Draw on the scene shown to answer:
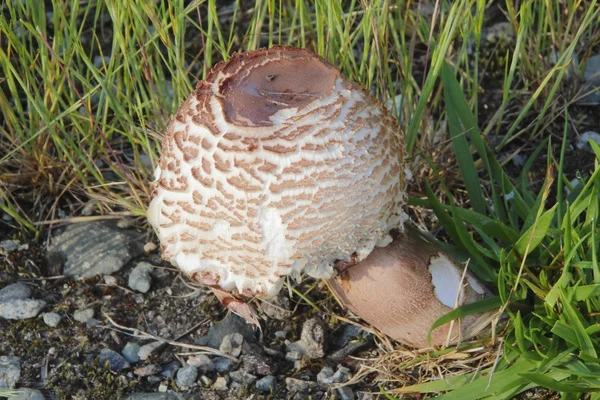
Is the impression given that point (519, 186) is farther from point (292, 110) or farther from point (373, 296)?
point (292, 110)

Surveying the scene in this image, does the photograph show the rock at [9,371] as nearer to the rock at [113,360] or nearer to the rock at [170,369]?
the rock at [113,360]

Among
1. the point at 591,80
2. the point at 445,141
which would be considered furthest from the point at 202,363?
the point at 591,80

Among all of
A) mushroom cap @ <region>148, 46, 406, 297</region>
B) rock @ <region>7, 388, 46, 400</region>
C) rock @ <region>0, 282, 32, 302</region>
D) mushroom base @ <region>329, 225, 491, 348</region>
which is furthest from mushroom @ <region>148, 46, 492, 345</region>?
rock @ <region>0, 282, 32, 302</region>

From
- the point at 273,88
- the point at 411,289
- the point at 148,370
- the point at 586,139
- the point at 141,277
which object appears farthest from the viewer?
the point at 586,139

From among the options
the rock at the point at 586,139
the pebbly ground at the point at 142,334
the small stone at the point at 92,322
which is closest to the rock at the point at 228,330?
the pebbly ground at the point at 142,334

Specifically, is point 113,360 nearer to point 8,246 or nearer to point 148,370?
point 148,370

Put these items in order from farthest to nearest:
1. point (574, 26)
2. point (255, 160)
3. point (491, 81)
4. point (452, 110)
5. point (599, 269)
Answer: point (491, 81) < point (574, 26) < point (452, 110) < point (599, 269) < point (255, 160)

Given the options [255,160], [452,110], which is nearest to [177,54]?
[255,160]
